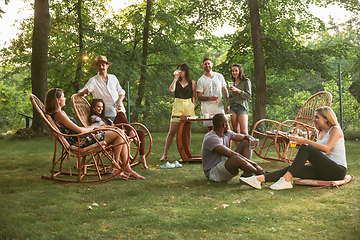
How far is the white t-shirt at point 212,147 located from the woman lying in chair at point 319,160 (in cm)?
52

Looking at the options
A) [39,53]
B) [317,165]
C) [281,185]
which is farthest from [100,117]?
[39,53]

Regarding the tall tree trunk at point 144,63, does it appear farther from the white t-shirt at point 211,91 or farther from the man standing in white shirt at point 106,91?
the man standing in white shirt at point 106,91

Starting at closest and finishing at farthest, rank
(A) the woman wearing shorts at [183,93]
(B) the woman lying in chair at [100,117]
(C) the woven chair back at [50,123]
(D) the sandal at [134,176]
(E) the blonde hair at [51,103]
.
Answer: (C) the woven chair back at [50,123] < (E) the blonde hair at [51,103] < (D) the sandal at [134,176] < (B) the woman lying in chair at [100,117] < (A) the woman wearing shorts at [183,93]

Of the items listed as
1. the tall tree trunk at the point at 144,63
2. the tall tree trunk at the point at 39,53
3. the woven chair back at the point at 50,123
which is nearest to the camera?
the woven chair back at the point at 50,123

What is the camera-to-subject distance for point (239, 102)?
5219 millimetres

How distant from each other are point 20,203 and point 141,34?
37.3ft

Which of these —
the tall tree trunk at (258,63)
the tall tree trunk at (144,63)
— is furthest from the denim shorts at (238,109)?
the tall tree trunk at (144,63)

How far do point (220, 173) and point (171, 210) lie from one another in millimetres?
1283

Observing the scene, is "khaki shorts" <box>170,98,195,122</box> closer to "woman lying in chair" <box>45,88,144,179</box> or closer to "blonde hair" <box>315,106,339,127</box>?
"woman lying in chair" <box>45,88,144,179</box>

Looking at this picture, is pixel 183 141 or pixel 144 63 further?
pixel 144 63

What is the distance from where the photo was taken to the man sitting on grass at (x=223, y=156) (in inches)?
146

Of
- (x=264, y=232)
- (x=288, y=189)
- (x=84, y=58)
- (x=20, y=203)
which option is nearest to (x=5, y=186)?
(x=20, y=203)

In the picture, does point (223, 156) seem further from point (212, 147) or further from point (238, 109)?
point (238, 109)

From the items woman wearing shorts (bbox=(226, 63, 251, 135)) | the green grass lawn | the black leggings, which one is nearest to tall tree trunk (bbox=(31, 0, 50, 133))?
the green grass lawn
